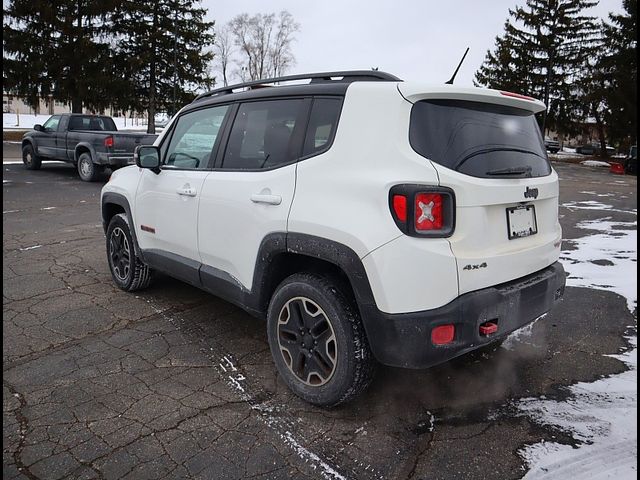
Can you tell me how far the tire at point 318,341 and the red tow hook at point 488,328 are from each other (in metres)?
0.60

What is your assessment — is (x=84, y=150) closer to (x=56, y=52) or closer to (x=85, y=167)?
(x=85, y=167)

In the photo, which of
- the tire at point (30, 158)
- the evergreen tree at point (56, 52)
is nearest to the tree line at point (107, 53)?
the evergreen tree at point (56, 52)

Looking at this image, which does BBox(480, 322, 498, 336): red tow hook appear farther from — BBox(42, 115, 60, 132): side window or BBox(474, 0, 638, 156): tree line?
BBox(474, 0, 638, 156): tree line

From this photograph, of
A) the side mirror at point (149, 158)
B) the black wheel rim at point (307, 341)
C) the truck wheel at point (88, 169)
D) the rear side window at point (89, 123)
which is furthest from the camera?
the rear side window at point (89, 123)

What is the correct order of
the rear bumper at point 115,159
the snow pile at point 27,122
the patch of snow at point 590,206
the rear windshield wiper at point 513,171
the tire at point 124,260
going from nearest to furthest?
the rear windshield wiper at point 513,171 → the tire at point 124,260 → the patch of snow at point 590,206 → the rear bumper at point 115,159 → the snow pile at point 27,122

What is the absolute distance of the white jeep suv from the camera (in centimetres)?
234

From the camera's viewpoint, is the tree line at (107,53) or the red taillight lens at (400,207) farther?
the tree line at (107,53)

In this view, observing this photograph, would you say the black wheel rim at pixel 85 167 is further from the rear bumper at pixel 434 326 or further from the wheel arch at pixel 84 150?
the rear bumper at pixel 434 326

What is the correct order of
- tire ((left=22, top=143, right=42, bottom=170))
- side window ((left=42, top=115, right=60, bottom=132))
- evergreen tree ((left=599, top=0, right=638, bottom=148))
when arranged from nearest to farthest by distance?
side window ((left=42, top=115, right=60, bottom=132)) → tire ((left=22, top=143, right=42, bottom=170)) → evergreen tree ((left=599, top=0, right=638, bottom=148))

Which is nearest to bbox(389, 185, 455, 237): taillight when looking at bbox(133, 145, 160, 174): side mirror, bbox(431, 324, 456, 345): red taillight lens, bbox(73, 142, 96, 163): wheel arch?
bbox(431, 324, 456, 345): red taillight lens

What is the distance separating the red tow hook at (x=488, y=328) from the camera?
246 cm

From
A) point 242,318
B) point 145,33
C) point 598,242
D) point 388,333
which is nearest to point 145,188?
point 242,318

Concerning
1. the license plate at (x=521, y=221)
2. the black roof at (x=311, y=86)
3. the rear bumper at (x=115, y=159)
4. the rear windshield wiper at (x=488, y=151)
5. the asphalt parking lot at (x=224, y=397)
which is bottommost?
the asphalt parking lot at (x=224, y=397)

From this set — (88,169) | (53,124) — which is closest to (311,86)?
(88,169)
